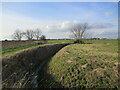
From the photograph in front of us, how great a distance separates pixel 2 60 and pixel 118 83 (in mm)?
9452

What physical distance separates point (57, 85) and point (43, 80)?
5.51 feet

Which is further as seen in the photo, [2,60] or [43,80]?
[43,80]

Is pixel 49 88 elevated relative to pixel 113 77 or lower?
lower

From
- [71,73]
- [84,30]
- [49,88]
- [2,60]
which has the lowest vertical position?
[49,88]

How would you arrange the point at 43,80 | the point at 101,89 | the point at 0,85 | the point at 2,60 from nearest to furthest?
1. the point at 0,85
2. the point at 101,89
3. the point at 2,60
4. the point at 43,80

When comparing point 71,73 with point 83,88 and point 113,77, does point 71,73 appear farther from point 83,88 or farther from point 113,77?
point 113,77

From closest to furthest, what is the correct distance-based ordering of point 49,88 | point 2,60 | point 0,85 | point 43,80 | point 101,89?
1. point 0,85
2. point 101,89
3. point 49,88
4. point 2,60
5. point 43,80

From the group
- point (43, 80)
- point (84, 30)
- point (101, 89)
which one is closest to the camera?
point (101, 89)

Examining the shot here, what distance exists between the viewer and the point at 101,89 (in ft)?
22.1

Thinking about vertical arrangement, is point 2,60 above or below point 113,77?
above

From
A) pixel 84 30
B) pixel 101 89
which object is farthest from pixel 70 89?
pixel 84 30

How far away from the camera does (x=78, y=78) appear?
7.94 meters

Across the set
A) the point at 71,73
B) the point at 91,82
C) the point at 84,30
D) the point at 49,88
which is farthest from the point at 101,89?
the point at 84,30

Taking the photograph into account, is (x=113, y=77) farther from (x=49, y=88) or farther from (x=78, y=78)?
(x=49, y=88)
